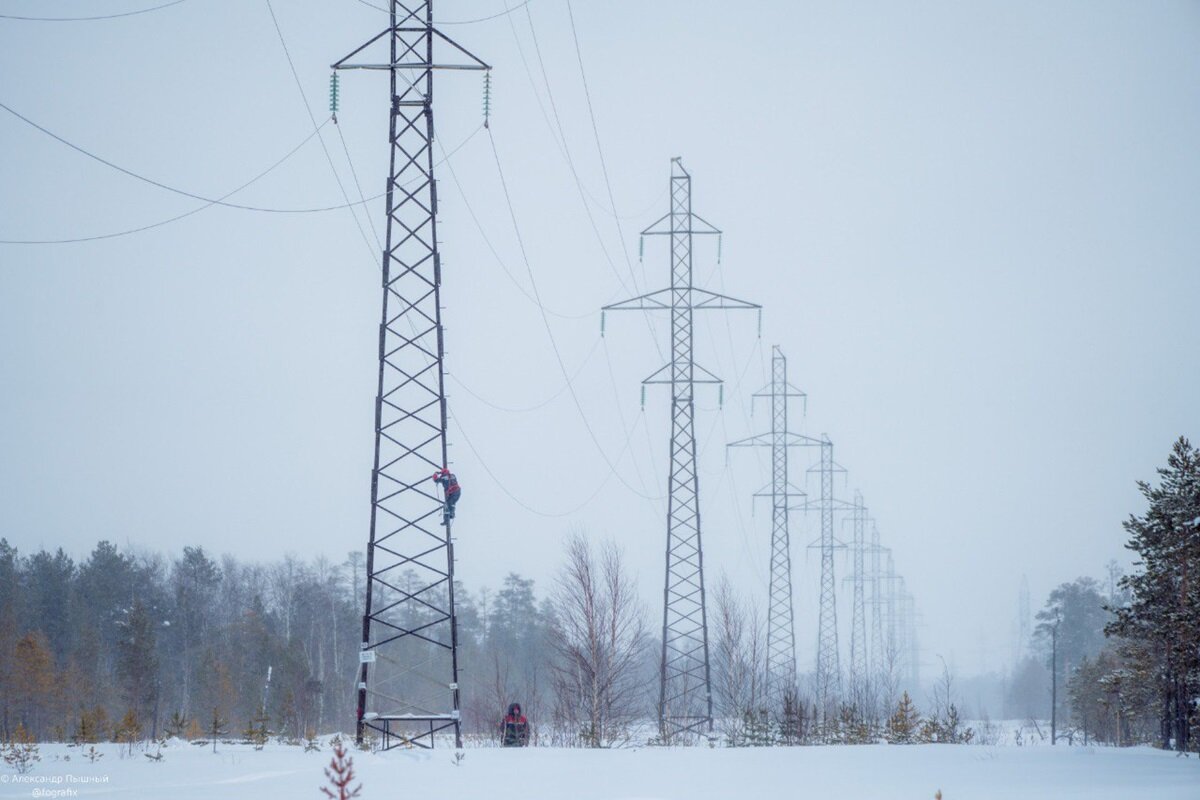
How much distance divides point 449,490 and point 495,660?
1391 centimetres

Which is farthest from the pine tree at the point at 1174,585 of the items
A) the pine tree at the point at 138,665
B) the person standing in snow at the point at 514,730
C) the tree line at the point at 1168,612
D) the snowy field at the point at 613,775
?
the pine tree at the point at 138,665

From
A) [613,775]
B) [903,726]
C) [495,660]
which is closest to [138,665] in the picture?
[495,660]

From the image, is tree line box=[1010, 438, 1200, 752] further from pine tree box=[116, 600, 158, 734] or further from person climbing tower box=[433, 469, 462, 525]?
pine tree box=[116, 600, 158, 734]

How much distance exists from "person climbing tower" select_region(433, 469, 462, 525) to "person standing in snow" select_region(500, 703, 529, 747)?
4722 mm

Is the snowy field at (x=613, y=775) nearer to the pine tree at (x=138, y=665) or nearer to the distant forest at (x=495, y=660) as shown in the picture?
the distant forest at (x=495, y=660)

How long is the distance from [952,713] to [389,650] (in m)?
49.9

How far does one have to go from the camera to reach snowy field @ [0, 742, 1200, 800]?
13.2 meters

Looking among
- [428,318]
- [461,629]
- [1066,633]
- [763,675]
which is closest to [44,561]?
[461,629]

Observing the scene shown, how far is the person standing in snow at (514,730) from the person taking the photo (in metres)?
22.4

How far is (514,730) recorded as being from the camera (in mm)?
22609

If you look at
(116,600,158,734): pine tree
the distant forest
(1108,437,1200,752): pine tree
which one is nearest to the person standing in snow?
the distant forest

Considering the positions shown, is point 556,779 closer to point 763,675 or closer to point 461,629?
point 763,675

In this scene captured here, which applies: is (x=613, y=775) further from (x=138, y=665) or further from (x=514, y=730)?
(x=138, y=665)

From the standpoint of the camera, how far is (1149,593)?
84.0ft
